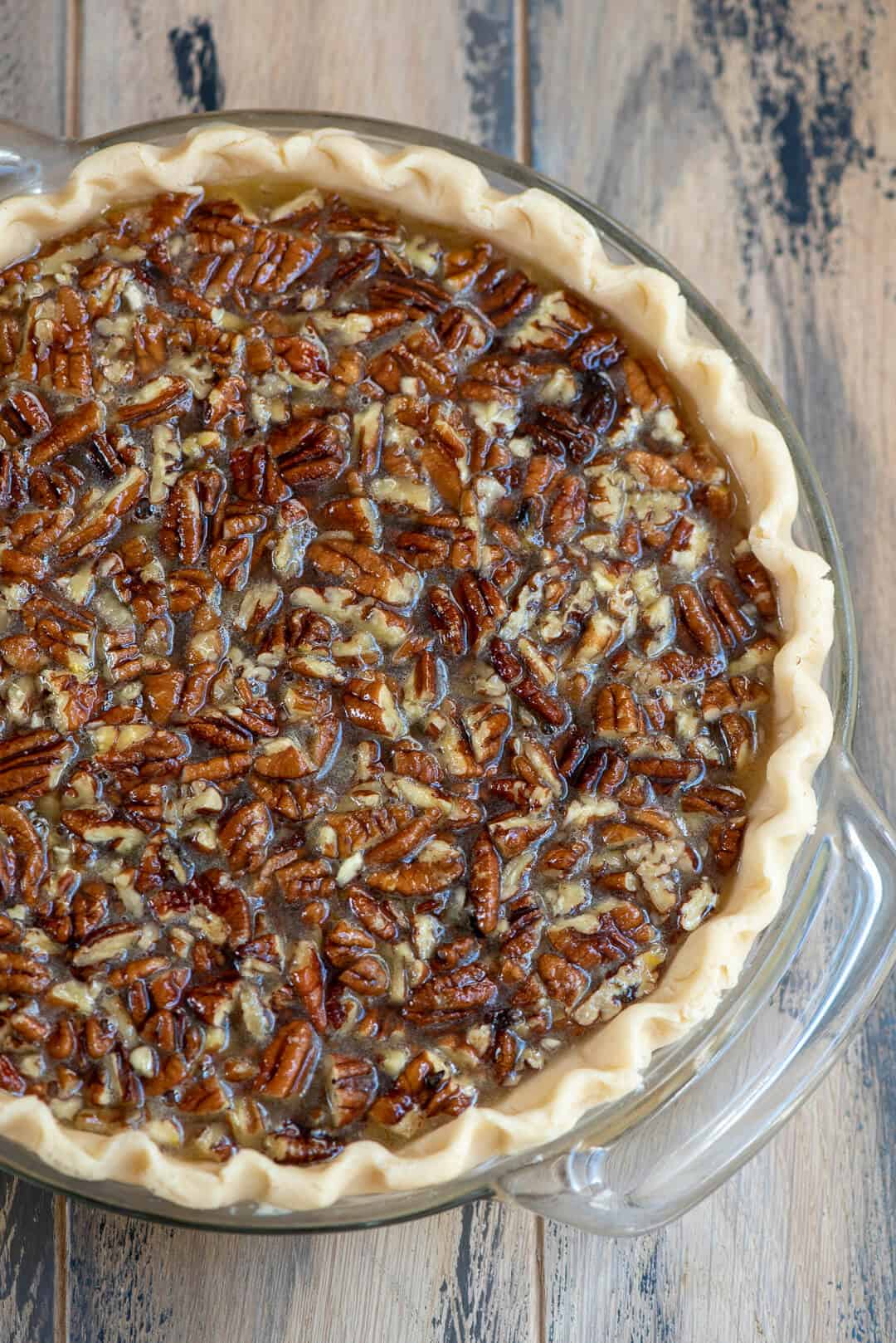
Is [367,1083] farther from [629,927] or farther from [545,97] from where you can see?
[545,97]

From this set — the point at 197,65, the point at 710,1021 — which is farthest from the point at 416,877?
the point at 197,65

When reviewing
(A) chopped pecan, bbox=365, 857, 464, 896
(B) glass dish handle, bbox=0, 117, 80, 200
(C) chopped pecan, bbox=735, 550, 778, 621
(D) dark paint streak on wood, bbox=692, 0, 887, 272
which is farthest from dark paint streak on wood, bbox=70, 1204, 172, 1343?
(D) dark paint streak on wood, bbox=692, 0, 887, 272

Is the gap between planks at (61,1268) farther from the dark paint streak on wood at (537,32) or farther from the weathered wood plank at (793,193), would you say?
the dark paint streak on wood at (537,32)

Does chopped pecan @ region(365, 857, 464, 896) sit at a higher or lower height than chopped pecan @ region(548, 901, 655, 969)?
higher

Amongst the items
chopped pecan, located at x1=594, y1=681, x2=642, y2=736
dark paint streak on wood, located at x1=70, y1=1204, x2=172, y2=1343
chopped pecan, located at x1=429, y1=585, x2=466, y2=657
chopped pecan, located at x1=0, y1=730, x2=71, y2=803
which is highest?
chopped pecan, located at x1=429, y1=585, x2=466, y2=657

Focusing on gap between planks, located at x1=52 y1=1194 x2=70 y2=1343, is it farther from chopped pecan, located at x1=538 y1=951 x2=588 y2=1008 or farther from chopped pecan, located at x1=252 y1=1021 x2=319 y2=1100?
chopped pecan, located at x1=538 y1=951 x2=588 y2=1008

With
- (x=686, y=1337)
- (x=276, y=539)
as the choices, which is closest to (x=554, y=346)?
(x=276, y=539)
